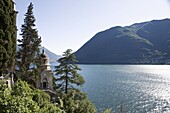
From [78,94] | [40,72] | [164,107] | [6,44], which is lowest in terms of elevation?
[164,107]

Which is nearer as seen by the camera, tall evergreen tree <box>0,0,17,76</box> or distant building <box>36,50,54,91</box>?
tall evergreen tree <box>0,0,17,76</box>

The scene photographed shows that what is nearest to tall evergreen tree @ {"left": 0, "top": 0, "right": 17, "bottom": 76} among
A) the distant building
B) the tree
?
the distant building

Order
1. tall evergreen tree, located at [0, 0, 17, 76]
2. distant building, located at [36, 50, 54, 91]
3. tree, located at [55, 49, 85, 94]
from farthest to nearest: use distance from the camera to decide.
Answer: distant building, located at [36, 50, 54, 91] < tree, located at [55, 49, 85, 94] < tall evergreen tree, located at [0, 0, 17, 76]

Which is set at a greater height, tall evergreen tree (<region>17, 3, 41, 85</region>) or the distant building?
tall evergreen tree (<region>17, 3, 41, 85</region>)

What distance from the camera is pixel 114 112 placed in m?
46.8

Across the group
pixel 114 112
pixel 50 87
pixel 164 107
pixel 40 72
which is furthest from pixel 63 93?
pixel 164 107

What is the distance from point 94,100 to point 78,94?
29.4 m

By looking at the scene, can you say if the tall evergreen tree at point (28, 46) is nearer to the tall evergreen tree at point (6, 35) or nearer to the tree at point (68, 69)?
the tree at point (68, 69)

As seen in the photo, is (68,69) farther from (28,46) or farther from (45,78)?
(28,46)

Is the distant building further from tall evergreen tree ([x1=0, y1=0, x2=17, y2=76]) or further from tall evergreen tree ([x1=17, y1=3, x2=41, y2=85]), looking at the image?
tall evergreen tree ([x1=0, y1=0, x2=17, y2=76])

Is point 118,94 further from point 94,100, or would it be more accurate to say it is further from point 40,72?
point 40,72

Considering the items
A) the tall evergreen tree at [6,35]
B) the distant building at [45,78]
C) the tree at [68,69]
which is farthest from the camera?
the distant building at [45,78]

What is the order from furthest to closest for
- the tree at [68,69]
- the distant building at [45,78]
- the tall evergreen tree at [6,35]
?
the distant building at [45,78]
the tree at [68,69]
the tall evergreen tree at [6,35]

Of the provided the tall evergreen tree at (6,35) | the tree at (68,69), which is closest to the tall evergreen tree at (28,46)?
the tree at (68,69)
